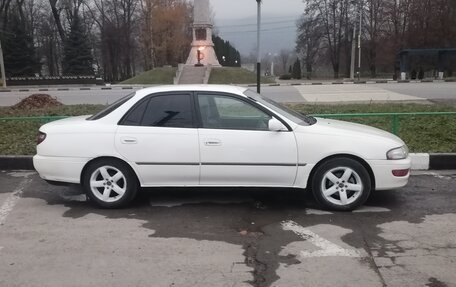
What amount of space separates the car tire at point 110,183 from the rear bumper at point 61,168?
101mm

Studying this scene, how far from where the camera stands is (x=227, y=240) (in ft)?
16.2

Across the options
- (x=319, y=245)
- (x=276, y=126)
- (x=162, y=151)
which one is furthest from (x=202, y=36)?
(x=319, y=245)

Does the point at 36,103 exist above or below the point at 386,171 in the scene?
above

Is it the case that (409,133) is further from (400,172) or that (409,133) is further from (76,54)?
(76,54)

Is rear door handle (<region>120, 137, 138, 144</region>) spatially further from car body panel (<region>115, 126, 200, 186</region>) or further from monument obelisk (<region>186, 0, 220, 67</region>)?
monument obelisk (<region>186, 0, 220, 67</region>)

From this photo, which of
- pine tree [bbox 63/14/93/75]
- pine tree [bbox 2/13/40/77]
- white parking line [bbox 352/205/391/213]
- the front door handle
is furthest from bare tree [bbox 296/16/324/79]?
the front door handle

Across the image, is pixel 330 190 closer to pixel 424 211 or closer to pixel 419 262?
pixel 424 211

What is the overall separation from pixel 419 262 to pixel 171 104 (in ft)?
10.6

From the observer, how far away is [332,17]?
68.1m

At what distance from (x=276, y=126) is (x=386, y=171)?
1.36m

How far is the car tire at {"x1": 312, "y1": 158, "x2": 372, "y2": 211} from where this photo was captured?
226 inches

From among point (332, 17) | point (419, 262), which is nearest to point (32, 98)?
point (419, 262)

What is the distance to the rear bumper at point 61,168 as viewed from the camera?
19.5ft

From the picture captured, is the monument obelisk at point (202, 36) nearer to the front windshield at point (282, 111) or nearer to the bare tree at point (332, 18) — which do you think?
the bare tree at point (332, 18)
